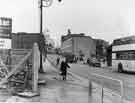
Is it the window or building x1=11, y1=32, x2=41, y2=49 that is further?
the window

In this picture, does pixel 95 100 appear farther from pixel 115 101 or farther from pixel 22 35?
pixel 22 35

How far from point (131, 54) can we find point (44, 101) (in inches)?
622

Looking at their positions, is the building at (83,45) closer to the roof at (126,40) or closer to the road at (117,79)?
the roof at (126,40)

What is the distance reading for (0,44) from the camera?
758 centimetres

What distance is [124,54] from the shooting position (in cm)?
2361

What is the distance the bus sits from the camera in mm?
22156

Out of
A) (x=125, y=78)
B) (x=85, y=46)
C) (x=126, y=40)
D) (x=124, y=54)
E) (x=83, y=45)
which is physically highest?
(x=83, y=45)

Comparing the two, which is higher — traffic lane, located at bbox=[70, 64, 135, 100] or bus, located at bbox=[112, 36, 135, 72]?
bus, located at bbox=[112, 36, 135, 72]

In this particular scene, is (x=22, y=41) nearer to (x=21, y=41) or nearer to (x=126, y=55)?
(x=21, y=41)

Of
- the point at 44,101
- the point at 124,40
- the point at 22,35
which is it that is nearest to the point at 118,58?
the point at 124,40

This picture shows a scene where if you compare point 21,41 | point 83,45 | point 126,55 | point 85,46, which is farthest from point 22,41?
point 83,45

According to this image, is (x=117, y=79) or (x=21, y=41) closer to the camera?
(x=21, y=41)

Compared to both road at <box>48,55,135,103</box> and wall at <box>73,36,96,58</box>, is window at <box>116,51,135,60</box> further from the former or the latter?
wall at <box>73,36,96,58</box>

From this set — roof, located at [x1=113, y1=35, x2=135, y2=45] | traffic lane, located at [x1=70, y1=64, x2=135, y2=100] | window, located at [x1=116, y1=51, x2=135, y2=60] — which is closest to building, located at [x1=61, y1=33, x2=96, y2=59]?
roof, located at [x1=113, y1=35, x2=135, y2=45]
